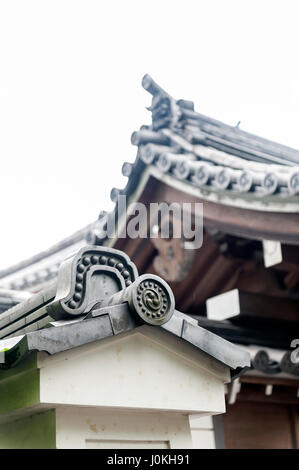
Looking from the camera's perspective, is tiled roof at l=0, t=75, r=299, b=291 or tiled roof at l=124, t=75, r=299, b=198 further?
tiled roof at l=124, t=75, r=299, b=198

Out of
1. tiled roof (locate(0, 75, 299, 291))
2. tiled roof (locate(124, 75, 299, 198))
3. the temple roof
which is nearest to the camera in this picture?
the temple roof

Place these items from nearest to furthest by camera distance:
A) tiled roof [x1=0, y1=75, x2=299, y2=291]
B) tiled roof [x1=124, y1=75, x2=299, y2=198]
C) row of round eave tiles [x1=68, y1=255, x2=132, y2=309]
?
1. row of round eave tiles [x1=68, y1=255, x2=132, y2=309]
2. tiled roof [x1=0, y1=75, x2=299, y2=291]
3. tiled roof [x1=124, y1=75, x2=299, y2=198]

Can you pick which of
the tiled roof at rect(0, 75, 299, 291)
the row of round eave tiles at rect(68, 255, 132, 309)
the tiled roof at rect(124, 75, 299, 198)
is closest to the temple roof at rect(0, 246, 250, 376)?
the row of round eave tiles at rect(68, 255, 132, 309)

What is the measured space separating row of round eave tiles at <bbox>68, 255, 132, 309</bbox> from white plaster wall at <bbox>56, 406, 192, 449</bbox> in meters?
0.36

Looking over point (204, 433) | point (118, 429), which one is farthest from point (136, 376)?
point (204, 433)

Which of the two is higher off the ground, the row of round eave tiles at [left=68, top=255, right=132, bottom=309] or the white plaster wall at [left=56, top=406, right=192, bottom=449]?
the row of round eave tiles at [left=68, top=255, right=132, bottom=309]

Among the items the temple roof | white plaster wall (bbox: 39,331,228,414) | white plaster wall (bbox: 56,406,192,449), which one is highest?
the temple roof

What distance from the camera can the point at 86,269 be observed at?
247 centimetres

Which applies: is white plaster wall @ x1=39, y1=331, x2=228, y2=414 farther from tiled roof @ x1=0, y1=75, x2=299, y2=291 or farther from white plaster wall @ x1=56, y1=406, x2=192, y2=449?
tiled roof @ x1=0, y1=75, x2=299, y2=291

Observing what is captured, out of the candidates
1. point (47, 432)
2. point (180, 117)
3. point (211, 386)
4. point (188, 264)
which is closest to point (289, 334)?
point (188, 264)

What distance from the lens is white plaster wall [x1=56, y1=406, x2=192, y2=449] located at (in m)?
2.24

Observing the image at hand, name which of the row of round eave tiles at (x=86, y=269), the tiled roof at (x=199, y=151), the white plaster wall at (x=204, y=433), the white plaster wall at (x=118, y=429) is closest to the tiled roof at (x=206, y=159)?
the tiled roof at (x=199, y=151)

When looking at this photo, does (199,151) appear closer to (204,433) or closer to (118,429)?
(204,433)
